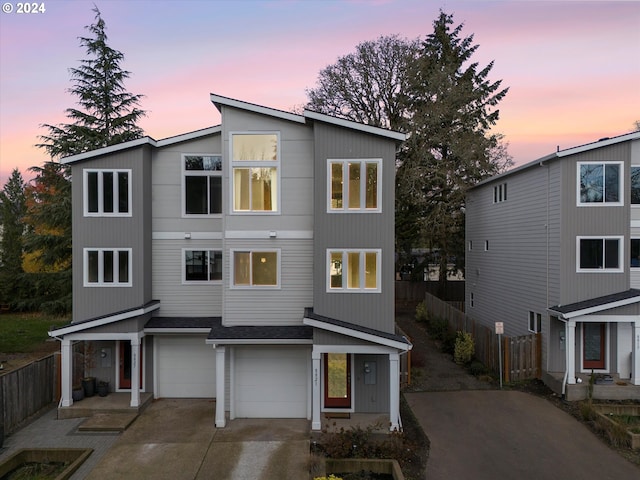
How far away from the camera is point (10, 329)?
2386 centimetres

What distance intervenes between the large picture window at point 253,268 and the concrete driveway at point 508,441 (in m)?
6.07

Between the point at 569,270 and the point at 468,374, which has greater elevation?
the point at 569,270

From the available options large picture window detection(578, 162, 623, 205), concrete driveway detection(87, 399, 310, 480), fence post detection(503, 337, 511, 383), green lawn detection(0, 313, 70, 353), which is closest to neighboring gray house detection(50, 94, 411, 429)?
concrete driveway detection(87, 399, 310, 480)

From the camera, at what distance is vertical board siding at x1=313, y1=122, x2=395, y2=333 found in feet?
37.3

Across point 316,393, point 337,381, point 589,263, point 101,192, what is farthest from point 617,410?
point 101,192

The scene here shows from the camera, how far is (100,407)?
40.1 feet

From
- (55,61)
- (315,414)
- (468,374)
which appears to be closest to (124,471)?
(315,414)

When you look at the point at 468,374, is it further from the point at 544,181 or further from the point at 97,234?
the point at 97,234

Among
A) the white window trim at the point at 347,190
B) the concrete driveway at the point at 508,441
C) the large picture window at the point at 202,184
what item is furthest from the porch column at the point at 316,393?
the large picture window at the point at 202,184

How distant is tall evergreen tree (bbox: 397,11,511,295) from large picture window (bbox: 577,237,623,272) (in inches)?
394

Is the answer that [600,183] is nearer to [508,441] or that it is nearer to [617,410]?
[617,410]

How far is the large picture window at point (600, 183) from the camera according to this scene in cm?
1359

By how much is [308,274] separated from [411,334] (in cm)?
1166

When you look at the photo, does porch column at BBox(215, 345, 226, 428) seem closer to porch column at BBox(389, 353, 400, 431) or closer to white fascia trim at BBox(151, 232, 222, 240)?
white fascia trim at BBox(151, 232, 222, 240)
